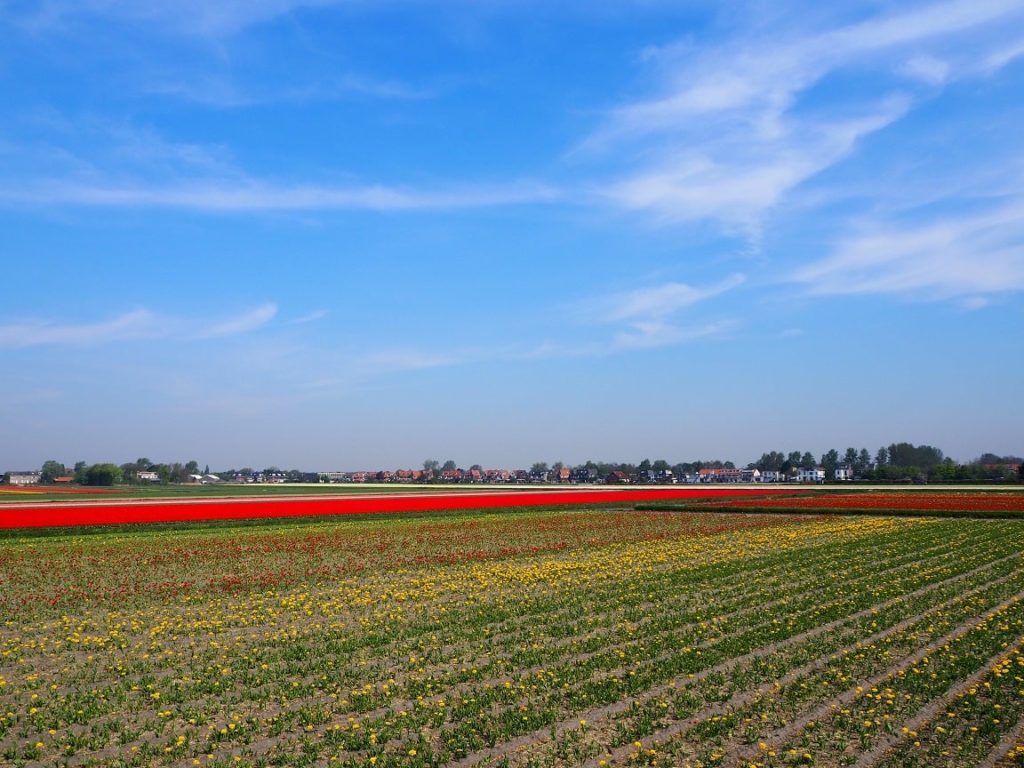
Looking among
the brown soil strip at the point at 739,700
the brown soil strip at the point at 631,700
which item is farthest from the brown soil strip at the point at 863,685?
the brown soil strip at the point at 631,700

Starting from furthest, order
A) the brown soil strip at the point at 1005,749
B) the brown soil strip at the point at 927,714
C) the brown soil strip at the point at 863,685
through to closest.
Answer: the brown soil strip at the point at 863,685 < the brown soil strip at the point at 927,714 < the brown soil strip at the point at 1005,749

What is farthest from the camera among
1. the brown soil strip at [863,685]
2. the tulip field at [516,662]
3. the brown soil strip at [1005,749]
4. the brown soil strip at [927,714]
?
the tulip field at [516,662]

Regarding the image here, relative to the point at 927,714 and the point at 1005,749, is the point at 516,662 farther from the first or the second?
the point at 1005,749

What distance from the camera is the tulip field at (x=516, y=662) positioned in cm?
1046

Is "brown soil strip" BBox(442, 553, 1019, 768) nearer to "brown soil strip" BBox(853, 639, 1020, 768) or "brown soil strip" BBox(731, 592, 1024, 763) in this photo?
"brown soil strip" BBox(731, 592, 1024, 763)

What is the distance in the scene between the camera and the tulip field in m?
10.5

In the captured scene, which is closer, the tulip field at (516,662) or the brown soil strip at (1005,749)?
the brown soil strip at (1005,749)

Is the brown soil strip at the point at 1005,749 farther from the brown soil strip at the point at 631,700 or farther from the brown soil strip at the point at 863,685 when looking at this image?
the brown soil strip at the point at 631,700

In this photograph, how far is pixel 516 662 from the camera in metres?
14.5

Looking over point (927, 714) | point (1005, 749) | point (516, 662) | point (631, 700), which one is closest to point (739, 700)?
→ point (631, 700)

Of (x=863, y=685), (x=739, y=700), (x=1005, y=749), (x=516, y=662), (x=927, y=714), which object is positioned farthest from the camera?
(x=516, y=662)

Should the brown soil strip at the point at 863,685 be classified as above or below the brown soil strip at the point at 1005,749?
above

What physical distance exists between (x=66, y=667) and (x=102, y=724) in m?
4.17

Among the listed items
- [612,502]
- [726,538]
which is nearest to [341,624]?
Result: [726,538]
